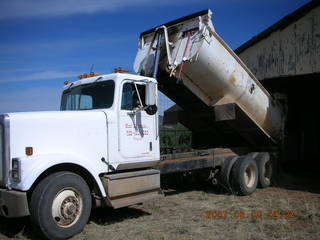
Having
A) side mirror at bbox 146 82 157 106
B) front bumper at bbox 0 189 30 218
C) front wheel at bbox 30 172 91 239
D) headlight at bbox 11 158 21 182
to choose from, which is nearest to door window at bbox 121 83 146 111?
side mirror at bbox 146 82 157 106

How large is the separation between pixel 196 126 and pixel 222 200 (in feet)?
8.61

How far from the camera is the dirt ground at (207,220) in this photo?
5.31 metres

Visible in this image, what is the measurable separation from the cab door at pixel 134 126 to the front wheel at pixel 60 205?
1.08 m

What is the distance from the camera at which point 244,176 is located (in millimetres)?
8312

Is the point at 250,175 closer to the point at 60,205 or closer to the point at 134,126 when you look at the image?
the point at 134,126

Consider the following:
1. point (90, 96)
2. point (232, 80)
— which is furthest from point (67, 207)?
point (232, 80)

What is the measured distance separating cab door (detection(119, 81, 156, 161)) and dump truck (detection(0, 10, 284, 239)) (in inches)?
0.7

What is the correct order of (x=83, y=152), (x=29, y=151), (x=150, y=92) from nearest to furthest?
1. (x=29, y=151)
2. (x=83, y=152)
3. (x=150, y=92)

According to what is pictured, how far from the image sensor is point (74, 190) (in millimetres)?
5156

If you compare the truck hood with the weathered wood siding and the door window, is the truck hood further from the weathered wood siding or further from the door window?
the weathered wood siding

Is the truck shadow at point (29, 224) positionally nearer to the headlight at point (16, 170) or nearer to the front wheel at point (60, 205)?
the front wheel at point (60, 205)

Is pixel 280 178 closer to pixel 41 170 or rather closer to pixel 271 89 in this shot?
pixel 271 89

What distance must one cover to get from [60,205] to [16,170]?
79 cm
